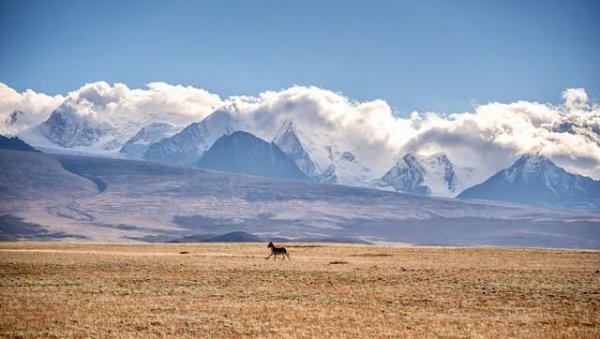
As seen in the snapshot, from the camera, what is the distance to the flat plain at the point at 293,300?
2623 cm

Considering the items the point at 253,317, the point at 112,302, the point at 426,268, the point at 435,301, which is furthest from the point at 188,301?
the point at 426,268

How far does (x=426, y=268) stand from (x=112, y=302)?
25.4 meters

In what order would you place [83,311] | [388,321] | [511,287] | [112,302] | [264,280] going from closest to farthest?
[388,321]
[83,311]
[112,302]
[511,287]
[264,280]

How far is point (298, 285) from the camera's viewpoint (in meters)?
39.6

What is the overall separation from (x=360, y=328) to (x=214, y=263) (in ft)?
95.1

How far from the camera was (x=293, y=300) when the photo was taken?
3369cm

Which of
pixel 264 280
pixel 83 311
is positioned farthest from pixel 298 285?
pixel 83 311

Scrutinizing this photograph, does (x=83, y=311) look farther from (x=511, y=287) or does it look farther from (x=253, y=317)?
(x=511, y=287)

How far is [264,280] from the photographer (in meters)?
42.0

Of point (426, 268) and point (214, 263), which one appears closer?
point (426, 268)

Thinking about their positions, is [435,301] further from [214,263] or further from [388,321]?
[214,263]

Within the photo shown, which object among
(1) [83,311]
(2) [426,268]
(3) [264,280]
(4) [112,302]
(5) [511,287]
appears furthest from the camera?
(2) [426,268]

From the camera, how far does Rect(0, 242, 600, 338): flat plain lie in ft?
86.1

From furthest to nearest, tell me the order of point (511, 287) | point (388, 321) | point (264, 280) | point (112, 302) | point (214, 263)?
point (214, 263)
point (264, 280)
point (511, 287)
point (112, 302)
point (388, 321)
